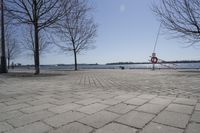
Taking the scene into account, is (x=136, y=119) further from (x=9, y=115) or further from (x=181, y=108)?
(x=9, y=115)

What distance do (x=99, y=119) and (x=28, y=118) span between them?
1.07 meters

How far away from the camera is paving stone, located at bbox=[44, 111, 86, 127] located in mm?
2344

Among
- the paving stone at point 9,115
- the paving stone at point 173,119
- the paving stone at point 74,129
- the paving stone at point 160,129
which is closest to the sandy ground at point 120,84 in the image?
the paving stone at point 173,119

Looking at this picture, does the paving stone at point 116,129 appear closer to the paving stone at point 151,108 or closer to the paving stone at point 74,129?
the paving stone at point 74,129

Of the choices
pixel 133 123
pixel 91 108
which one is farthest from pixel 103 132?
pixel 91 108

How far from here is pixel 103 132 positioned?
204 cm

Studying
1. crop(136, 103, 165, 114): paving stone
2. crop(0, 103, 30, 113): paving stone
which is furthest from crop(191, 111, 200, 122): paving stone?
crop(0, 103, 30, 113): paving stone

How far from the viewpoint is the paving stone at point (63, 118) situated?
234 centimetres

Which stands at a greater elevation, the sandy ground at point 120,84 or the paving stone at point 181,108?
the sandy ground at point 120,84

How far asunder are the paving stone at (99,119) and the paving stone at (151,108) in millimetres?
597

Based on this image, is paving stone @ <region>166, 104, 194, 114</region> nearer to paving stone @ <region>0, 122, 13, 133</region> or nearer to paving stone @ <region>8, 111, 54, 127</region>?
paving stone @ <region>8, 111, 54, 127</region>

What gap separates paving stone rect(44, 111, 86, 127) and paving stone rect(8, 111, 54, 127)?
174 mm

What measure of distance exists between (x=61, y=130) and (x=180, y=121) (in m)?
1.63

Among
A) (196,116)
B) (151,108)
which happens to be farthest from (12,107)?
(196,116)
